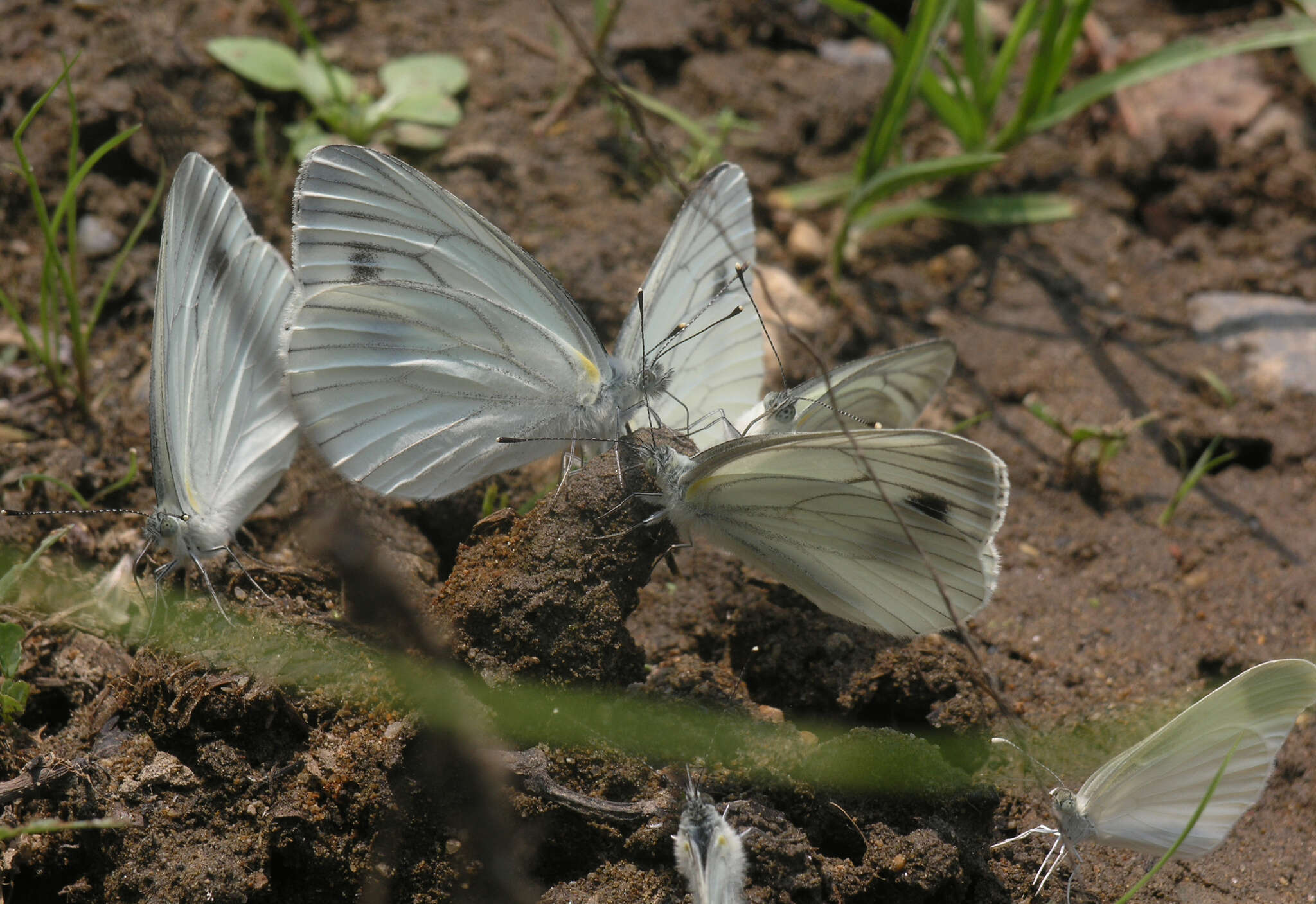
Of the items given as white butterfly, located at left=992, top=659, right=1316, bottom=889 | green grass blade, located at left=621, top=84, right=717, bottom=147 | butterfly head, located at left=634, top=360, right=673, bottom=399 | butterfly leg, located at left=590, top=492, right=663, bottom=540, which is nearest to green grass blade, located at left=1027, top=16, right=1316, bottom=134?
green grass blade, located at left=621, top=84, right=717, bottom=147

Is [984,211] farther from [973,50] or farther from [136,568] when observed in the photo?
[136,568]

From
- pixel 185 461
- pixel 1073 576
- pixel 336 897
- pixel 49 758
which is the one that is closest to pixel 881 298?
pixel 1073 576

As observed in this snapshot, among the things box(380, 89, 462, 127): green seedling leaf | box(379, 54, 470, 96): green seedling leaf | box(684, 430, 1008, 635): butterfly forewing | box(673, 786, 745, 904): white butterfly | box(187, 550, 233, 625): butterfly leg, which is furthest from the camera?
box(379, 54, 470, 96): green seedling leaf

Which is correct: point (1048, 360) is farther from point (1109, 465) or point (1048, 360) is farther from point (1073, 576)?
point (1073, 576)

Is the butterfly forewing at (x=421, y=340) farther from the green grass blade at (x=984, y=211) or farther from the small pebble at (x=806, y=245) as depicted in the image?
the green grass blade at (x=984, y=211)

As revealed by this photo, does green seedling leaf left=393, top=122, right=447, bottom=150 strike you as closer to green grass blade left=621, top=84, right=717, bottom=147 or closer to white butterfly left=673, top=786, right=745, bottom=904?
green grass blade left=621, top=84, right=717, bottom=147
